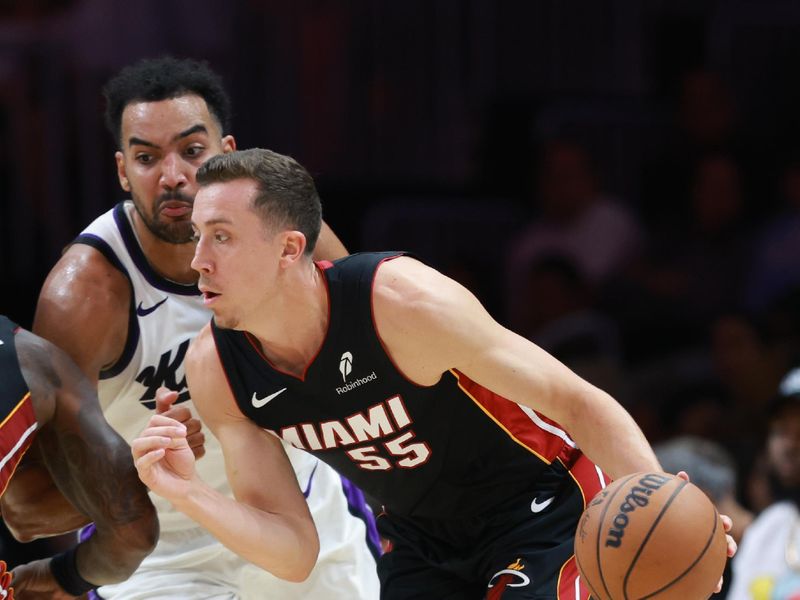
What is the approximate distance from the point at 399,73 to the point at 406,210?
110 cm

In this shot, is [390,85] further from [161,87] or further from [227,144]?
[161,87]

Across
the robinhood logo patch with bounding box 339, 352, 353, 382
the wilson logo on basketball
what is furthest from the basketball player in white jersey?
the wilson logo on basketball

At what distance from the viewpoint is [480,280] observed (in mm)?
8977

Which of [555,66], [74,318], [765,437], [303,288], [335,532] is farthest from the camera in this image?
[555,66]

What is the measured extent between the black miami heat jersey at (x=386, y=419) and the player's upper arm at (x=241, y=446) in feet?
0.12

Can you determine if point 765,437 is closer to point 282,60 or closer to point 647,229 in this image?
point 647,229

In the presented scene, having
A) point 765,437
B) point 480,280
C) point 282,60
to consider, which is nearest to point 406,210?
point 480,280

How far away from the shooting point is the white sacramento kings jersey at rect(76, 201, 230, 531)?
14.7 feet

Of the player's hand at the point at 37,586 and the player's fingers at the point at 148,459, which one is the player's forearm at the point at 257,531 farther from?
the player's hand at the point at 37,586

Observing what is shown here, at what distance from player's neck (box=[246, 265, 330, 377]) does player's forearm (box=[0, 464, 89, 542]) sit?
80 cm

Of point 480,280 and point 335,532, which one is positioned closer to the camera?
point 335,532

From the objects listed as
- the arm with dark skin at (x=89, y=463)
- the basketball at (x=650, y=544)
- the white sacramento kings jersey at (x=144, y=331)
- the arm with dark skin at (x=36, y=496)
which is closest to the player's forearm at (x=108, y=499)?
the arm with dark skin at (x=89, y=463)

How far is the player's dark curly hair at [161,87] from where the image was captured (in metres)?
4.45

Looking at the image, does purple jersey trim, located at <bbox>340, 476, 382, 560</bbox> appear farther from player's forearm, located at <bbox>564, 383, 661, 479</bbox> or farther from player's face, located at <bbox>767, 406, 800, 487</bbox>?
player's face, located at <bbox>767, 406, 800, 487</bbox>
